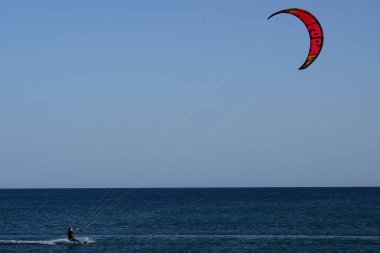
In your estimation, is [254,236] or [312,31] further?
[254,236]

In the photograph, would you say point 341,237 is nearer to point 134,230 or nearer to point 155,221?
point 134,230

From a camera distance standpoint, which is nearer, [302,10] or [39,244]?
[302,10]

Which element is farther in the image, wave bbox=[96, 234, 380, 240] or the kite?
wave bbox=[96, 234, 380, 240]

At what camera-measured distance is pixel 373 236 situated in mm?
39344

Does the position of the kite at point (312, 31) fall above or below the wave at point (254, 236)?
above

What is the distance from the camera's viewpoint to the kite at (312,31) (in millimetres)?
19281

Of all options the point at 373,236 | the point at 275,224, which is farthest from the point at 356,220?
the point at 373,236

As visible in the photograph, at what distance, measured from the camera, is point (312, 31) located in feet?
64.3

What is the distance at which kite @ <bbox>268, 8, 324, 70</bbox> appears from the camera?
19281 millimetres

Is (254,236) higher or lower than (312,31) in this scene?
lower

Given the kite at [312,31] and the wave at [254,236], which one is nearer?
the kite at [312,31]

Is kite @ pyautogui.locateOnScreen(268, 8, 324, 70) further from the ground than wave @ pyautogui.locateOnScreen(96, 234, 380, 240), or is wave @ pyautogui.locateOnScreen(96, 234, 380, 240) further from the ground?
kite @ pyautogui.locateOnScreen(268, 8, 324, 70)

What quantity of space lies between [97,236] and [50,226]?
11.5m

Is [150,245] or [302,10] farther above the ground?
[302,10]
